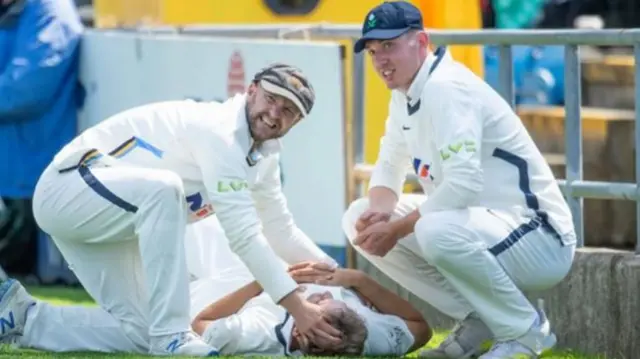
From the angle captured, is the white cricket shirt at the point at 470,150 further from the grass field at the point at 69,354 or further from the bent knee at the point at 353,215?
the grass field at the point at 69,354

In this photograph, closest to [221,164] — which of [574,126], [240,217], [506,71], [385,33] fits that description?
[240,217]

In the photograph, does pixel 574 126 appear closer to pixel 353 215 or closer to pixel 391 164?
pixel 391 164

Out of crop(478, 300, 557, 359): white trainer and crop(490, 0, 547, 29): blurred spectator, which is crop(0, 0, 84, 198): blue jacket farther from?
crop(490, 0, 547, 29): blurred spectator

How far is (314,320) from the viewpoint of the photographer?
7008mm

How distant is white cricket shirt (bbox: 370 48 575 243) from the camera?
22.4 feet

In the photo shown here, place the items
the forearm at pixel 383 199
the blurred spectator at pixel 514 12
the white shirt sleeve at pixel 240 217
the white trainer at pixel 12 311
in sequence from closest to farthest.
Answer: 1. the white shirt sleeve at pixel 240 217
2. the white trainer at pixel 12 311
3. the forearm at pixel 383 199
4. the blurred spectator at pixel 514 12

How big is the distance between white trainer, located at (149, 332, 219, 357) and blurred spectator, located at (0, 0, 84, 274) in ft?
13.9

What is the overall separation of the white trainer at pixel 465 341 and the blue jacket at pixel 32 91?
4.41m

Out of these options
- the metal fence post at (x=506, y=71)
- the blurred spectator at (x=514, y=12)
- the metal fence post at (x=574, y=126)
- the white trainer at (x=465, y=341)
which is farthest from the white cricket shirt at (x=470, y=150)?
the blurred spectator at (x=514, y=12)

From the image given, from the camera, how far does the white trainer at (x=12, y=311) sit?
7.34 meters

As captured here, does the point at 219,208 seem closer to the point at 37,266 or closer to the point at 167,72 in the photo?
the point at 167,72

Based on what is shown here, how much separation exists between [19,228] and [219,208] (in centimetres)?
473

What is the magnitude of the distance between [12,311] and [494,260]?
193 centimetres

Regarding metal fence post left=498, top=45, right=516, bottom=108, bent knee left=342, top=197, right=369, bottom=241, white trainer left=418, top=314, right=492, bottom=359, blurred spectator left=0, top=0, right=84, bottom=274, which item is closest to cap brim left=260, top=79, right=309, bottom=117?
bent knee left=342, top=197, right=369, bottom=241
